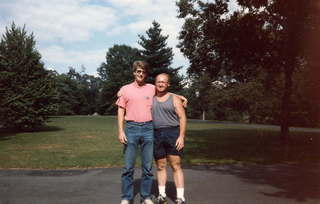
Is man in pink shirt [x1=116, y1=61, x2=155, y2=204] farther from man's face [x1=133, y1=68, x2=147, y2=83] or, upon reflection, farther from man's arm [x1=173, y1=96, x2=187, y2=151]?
man's arm [x1=173, y1=96, x2=187, y2=151]

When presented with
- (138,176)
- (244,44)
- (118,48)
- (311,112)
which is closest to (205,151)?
(138,176)

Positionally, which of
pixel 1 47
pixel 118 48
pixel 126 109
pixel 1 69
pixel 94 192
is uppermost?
pixel 118 48

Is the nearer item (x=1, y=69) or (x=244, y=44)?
(x=244, y=44)

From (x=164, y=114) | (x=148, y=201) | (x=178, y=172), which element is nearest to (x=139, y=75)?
(x=164, y=114)

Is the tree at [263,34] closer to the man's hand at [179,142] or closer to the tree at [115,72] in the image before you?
the man's hand at [179,142]

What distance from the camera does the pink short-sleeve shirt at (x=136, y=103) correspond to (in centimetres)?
513

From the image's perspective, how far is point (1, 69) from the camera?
21.4 m

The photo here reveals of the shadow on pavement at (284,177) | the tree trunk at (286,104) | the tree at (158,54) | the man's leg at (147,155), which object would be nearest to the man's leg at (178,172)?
the man's leg at (147,155)

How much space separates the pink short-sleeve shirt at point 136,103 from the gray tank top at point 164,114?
9 centimetres

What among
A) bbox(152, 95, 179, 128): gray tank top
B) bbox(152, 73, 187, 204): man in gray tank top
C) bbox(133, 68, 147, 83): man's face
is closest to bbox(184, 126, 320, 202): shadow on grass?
bbox(152, 73, 187, 204): man in gray tank top

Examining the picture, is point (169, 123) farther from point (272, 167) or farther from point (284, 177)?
point (272, 167)

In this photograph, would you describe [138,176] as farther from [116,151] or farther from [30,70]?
[30,70]

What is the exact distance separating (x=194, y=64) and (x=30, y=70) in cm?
1000

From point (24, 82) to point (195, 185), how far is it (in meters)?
17.8
